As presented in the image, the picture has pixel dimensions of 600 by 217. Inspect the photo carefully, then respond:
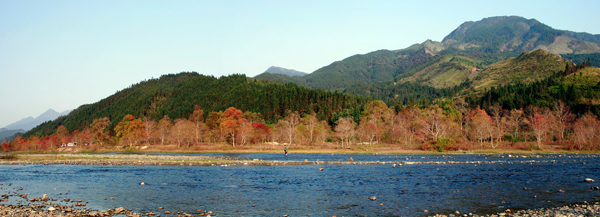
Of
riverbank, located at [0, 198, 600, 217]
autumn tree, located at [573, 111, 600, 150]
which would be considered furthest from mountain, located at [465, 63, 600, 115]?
riverbank, located at [0, 198, 600, 217]

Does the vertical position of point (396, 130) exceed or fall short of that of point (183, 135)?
it exceeds it

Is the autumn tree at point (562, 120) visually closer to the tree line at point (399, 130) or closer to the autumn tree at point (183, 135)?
the tree line at point (399, 130)

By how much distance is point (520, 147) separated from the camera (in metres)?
83.9

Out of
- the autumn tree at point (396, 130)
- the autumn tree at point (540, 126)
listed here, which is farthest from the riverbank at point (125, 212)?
the autumn tree at point (396, 130)

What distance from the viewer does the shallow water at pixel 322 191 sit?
2212 centimetres

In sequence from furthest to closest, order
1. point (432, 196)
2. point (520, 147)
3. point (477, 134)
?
point (477, 134)
point (520, 147)
point (432, 196)

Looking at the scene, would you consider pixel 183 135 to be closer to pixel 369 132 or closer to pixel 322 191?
pixel 369 132

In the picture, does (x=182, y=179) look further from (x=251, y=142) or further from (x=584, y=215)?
(x=251, y=142)

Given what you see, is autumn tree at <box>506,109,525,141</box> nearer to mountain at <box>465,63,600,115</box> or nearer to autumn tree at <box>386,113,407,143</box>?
mountain at <box>465,63,600,115</box>

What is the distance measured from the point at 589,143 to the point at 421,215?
271 ft

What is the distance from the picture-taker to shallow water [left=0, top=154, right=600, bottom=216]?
2212 cm

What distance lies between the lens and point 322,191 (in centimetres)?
2842

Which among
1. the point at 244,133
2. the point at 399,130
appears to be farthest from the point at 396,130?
the point at 244,133

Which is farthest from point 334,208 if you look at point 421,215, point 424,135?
point 424,135
